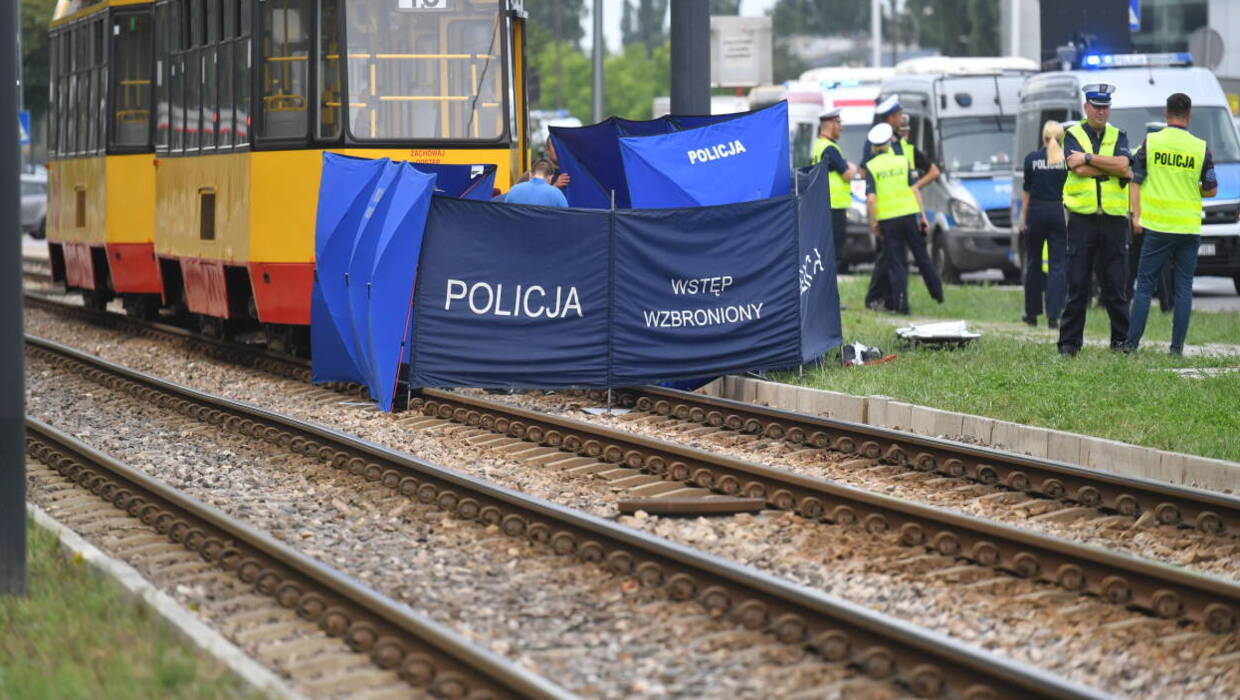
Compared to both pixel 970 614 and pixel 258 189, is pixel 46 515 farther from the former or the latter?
pixel 258 189

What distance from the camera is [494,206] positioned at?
43.3 ft

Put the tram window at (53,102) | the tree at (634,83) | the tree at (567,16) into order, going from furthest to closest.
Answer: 1. the tree at (567,16)
2. the tree at (634,83)
3. the tram window at (53,102)

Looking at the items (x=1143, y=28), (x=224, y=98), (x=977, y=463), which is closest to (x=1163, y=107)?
(x=224, y=98)

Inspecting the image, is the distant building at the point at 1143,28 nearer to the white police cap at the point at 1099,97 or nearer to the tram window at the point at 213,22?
the white police cap at the point at 1099,97

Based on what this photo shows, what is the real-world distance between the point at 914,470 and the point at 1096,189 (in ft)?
16.2

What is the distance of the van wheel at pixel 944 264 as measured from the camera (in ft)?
90.7

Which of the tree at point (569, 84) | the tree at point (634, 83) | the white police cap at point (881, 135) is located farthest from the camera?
the tree at point (634, 83)

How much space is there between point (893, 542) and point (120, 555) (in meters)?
3.38

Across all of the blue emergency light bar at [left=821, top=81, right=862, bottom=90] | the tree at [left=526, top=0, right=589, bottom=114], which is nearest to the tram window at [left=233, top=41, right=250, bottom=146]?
the blue emergency light bar at [left=821, top=81, right=862, bottom=90]

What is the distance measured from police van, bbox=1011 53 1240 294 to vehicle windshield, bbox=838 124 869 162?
8.91 m

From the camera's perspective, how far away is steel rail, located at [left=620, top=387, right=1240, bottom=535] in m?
9.06

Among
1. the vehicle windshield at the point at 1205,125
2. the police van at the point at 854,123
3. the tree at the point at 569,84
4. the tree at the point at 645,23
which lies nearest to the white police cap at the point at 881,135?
the vehicle windshield at the point at 1205,125

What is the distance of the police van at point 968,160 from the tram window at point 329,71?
43.7ft

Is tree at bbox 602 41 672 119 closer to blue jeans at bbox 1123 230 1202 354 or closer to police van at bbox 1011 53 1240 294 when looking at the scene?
police van at bbox 1011 53 1240 294
